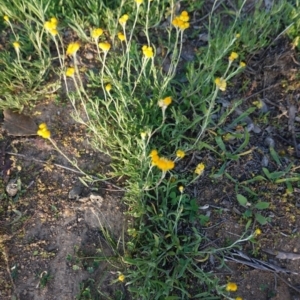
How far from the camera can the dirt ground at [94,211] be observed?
2.38 metres

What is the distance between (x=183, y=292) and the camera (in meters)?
2.31

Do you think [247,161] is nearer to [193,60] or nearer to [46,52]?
[193,60]

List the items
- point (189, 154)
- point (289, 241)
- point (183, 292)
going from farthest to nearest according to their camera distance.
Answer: point (189, 154)
point (289, 241)
point (183, 292)

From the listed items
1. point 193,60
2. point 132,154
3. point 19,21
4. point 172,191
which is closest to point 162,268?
point 172,191

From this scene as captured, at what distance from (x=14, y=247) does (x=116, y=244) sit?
57cm

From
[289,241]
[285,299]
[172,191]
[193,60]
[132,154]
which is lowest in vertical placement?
[285,299]

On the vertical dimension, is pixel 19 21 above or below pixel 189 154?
above

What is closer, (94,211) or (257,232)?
(257,232)

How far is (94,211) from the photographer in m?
2.54

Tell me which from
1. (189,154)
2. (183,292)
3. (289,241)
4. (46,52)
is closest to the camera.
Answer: (183,292)

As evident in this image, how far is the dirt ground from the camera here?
7.82ft

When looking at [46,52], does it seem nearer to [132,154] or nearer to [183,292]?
[132,154]

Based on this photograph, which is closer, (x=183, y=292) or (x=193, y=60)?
(x=183, y=292)

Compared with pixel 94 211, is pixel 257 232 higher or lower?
higher
